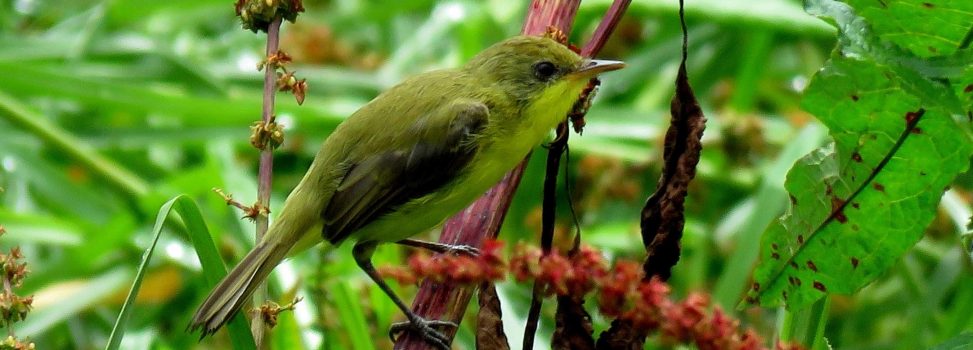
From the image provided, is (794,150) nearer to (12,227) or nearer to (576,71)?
(576,71)

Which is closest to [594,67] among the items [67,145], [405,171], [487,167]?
[487,167]

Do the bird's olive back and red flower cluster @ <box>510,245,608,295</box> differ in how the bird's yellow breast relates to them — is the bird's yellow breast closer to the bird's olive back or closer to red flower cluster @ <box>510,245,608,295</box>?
the bird's olive back

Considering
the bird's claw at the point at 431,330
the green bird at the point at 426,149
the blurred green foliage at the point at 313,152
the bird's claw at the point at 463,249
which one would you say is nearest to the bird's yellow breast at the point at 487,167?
→ the green bird at the point at 426,149

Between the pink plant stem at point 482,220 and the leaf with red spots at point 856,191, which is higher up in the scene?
the pink plant stem at point 482,220

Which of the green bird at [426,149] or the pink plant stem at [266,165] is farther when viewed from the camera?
the green bird at [426,149]

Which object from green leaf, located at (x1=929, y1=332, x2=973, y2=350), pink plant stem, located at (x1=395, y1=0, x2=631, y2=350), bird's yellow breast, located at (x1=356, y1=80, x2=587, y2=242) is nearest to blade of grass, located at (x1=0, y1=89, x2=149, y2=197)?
bird's yellow breast, located at (x1=356, y1=80, x2=587, y2=242)

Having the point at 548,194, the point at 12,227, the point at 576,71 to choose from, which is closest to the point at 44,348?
the point at 12,227

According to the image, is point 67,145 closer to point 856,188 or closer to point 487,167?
point 487,167

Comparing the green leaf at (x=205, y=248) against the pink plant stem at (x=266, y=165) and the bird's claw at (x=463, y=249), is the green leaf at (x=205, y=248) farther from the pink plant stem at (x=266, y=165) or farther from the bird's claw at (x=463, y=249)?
the bird's claw at (x=463, y=249)
